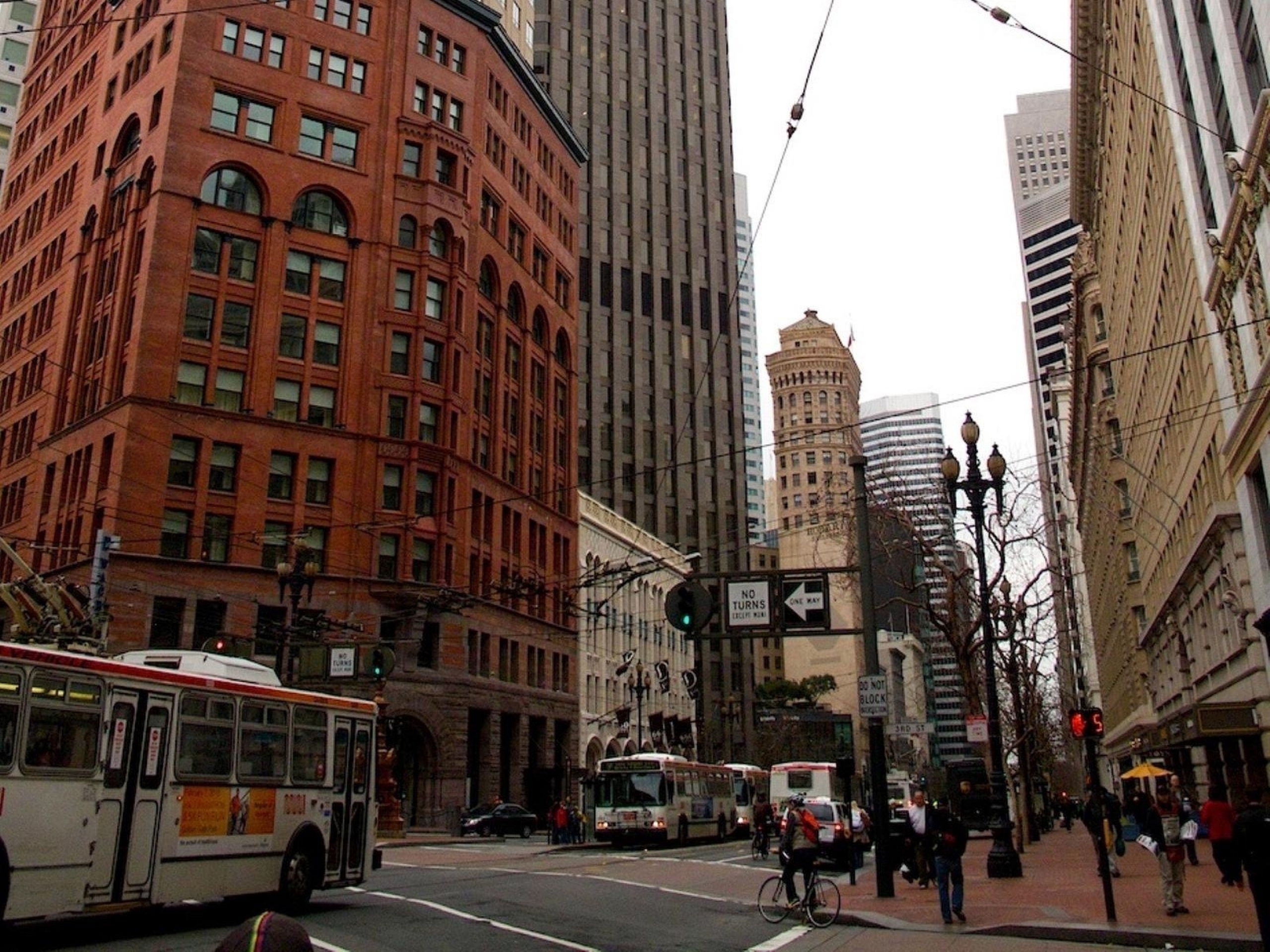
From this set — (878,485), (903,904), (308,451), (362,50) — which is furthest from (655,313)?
(903,904)

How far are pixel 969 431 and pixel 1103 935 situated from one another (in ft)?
40.7

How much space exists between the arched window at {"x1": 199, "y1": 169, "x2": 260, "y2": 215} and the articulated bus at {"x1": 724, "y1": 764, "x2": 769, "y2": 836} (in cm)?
3461

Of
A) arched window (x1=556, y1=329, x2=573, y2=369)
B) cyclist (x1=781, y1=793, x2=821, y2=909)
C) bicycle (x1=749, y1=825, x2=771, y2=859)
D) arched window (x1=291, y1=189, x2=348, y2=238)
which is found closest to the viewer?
cyclist (x1=781, y1=793, x2=821, y2=909)

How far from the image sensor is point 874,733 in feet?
67.7

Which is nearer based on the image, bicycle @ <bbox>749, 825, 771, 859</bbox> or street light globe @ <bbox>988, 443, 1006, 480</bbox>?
street light globe @ <bbox>988, 443, 1006, 480</bbox>

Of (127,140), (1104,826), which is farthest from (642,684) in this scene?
(1104,826)

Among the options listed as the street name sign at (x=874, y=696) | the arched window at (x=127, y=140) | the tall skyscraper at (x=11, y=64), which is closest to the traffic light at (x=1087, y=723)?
the street name sign at (x=874, y=696)

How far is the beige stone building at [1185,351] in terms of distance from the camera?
82.3 ft

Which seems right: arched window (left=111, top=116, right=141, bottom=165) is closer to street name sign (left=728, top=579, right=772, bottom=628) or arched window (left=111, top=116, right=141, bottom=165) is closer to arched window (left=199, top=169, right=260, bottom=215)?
arched window (left=199, top=169, right=260, bottom=215)

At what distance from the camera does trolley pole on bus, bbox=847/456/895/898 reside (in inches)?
771

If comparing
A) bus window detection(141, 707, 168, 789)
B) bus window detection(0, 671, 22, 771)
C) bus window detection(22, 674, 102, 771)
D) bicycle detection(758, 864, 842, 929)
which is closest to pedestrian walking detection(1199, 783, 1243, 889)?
bicycle detection(758, 864, 842, 929)

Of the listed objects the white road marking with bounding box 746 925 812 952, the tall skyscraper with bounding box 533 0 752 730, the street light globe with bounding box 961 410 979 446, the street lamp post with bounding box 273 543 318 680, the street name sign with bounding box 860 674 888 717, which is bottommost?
the white road marking with bounding box 746 925 812 952

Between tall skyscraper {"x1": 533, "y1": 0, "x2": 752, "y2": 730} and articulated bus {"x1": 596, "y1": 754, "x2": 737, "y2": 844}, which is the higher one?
tall skyscraper {"x1": 533, "y1": 0, "x2": 752, "y2": 730}

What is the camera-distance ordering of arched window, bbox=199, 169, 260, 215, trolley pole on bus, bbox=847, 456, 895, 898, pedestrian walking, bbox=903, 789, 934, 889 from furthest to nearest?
arched window, bbox=199, 169, 260, 215, pedestrian walking, bbox=903, 789, 934, 889, trolley pole on bus, bbox=847, 456, 895, 898
